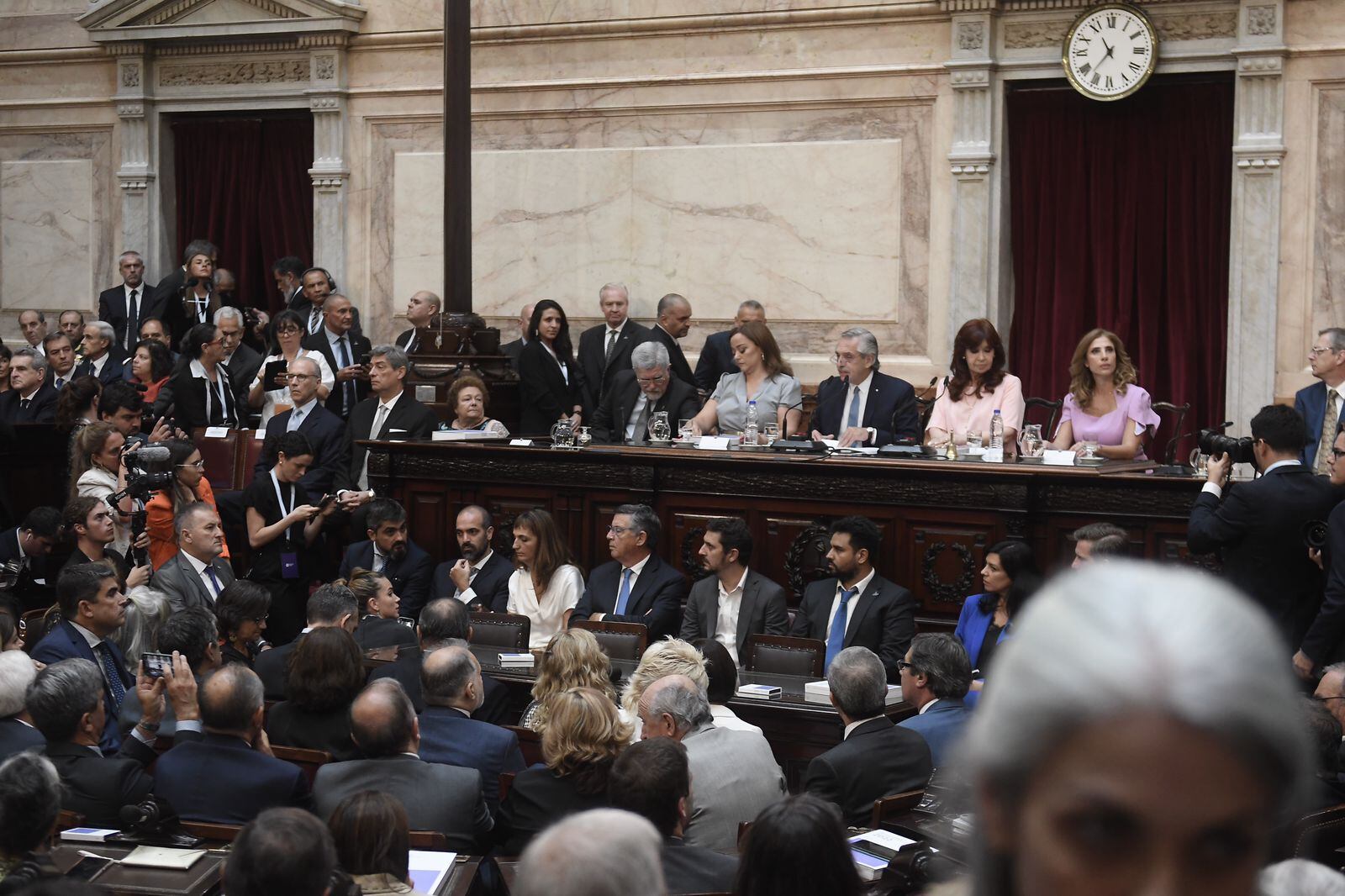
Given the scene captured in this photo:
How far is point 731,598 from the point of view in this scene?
23.7 ft

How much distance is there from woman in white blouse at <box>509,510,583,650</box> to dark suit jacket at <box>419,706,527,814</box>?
2.62m

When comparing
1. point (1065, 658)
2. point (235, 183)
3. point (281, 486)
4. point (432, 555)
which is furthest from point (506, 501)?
point (1065, 658)

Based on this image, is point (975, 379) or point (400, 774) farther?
point (975, 379)

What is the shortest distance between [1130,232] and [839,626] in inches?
193

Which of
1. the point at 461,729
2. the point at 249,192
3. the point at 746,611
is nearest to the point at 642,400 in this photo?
the point at 746,611

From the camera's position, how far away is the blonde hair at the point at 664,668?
200 inches

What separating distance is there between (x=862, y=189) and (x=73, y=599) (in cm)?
677

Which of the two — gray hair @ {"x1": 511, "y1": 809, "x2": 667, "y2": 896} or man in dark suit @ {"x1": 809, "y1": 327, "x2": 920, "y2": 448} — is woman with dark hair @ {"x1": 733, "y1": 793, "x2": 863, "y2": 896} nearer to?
gray hair @ {"x1": 511, "y1": 809, "x2": 667, "y2": 896}

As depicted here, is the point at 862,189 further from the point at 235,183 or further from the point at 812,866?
the point at 812,866

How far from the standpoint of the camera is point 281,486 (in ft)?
27.4

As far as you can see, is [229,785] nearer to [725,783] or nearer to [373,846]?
[373,846]

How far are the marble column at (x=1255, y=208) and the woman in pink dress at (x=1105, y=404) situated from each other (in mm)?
2372

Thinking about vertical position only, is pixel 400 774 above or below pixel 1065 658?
below

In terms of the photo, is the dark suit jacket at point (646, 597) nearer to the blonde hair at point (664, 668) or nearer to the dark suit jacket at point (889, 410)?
the dark suit jacket at point (889, 410)
